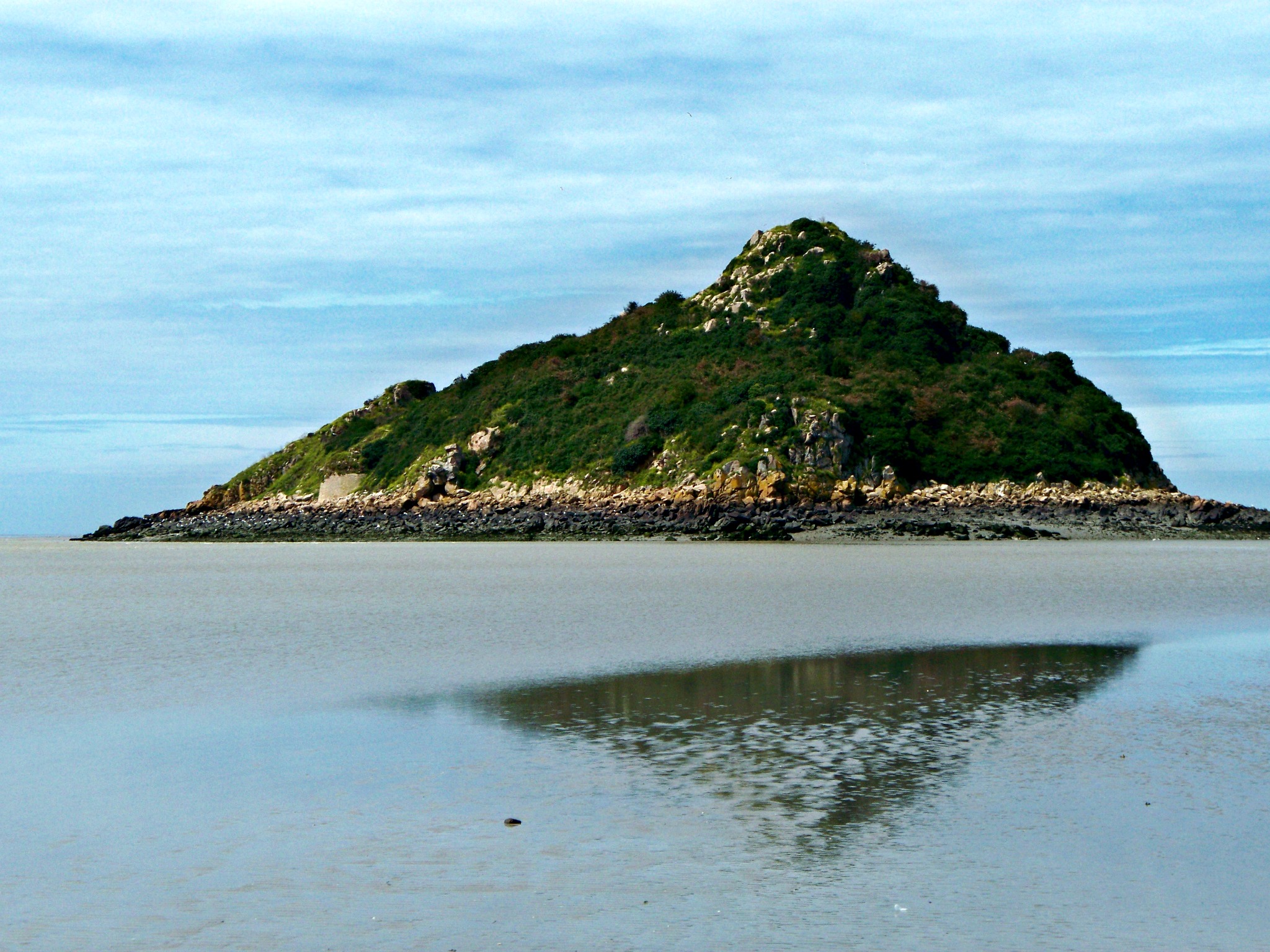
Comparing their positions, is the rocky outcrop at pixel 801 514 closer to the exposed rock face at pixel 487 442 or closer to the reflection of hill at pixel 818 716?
the exposed rock face at pixel 487 442

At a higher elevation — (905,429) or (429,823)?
(905,429)

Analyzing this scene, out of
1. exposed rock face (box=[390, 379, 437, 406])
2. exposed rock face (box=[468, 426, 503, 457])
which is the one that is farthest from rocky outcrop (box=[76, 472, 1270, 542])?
exposed rock face (box=[390, 379, 437, 406])

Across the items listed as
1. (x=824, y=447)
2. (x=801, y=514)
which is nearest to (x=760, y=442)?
(x=824, y=447)

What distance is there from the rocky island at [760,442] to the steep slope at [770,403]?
25cm

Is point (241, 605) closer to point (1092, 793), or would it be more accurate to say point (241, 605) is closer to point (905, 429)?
point (1092, 793)

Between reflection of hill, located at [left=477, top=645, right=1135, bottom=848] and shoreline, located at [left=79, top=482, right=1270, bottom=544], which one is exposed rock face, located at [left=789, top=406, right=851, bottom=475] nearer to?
shoreline, located at [left=79, top=482, right=1270, bottom=544]

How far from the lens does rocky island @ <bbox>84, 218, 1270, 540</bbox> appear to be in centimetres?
9769

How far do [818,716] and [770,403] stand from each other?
313ft

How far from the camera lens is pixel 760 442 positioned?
4146 inches

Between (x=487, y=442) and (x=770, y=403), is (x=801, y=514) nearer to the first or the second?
(x=770, y=403)

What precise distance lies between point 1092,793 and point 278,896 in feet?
25.4

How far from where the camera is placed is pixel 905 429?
4409 inches

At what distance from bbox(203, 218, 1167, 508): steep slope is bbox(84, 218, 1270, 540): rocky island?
0.25m

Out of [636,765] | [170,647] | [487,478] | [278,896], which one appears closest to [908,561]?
[170,647]
